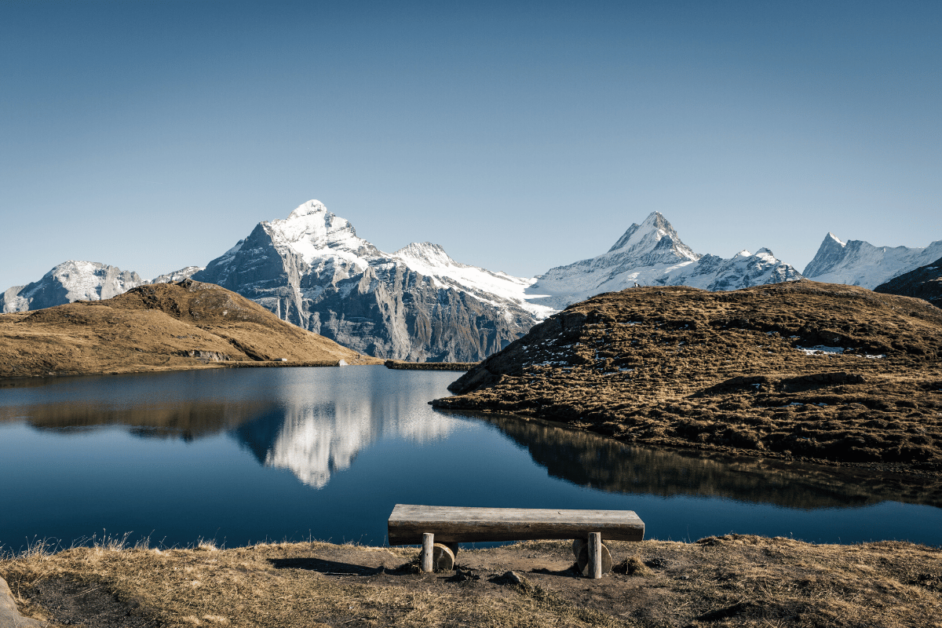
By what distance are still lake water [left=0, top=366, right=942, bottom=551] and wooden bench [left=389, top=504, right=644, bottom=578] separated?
6581 millimetres

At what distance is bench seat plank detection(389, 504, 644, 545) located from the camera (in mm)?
13406

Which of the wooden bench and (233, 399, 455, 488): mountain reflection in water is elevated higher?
the wooden bench

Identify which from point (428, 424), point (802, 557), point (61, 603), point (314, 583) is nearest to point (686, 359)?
point (428, 424)

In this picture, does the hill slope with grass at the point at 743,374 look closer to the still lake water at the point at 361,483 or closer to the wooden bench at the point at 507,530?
the still lake water at the point at 361,483

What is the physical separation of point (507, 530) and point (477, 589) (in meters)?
1.76

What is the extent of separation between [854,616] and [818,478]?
21.5 meters

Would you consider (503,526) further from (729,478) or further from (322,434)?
(322,434)

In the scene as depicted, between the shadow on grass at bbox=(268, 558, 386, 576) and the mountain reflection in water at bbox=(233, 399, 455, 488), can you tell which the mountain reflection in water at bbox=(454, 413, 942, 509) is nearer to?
the mountain reflection in water at bbox=(233, 399, 455, 488)

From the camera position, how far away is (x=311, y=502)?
80.4 ft

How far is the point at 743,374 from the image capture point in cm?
5094

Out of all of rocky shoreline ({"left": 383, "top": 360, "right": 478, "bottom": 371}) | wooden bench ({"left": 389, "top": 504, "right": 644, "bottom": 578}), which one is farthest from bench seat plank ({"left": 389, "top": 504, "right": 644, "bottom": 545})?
rocky shoreline ({"left": 383, "top": 360, "right": 478, "bottom": 371})

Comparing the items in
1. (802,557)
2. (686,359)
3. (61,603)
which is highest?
(686,359)

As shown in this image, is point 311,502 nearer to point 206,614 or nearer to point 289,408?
point 206,614

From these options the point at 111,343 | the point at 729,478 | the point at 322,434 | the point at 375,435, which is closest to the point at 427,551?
the point at 729,478
